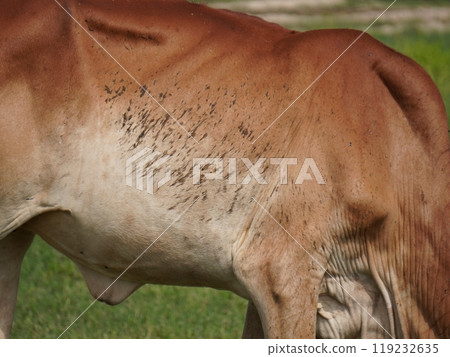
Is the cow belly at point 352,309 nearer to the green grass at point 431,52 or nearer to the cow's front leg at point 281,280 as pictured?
the cow's front leg at point 281,280

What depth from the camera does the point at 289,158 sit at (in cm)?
350

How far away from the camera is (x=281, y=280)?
3.46 meters

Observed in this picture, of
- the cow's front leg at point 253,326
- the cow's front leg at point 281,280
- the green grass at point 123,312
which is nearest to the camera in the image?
the cow's front leg at point 281,280

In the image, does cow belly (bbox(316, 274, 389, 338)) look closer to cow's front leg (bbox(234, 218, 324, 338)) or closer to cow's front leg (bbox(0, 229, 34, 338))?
cow's front leg (bbox(234, 218, 324, 338))

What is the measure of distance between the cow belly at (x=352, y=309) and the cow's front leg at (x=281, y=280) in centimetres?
16

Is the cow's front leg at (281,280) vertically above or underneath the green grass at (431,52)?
underneath

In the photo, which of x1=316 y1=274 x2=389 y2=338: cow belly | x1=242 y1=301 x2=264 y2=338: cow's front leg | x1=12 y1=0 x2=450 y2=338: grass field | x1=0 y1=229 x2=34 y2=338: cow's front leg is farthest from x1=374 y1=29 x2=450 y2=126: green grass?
x1=0 y1=229 x2=34 y2=338: cow's front leg

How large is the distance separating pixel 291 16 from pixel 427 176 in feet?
27.3

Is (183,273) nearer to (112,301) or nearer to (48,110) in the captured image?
(112,301)

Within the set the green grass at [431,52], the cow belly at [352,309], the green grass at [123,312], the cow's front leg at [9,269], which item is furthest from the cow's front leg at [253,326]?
the green grass at [431,52]

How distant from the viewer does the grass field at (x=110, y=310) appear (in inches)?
212

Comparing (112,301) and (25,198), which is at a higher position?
(25,198)

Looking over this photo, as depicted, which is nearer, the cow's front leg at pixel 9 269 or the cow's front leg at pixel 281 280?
the cow's front leg at pixel 281 280
